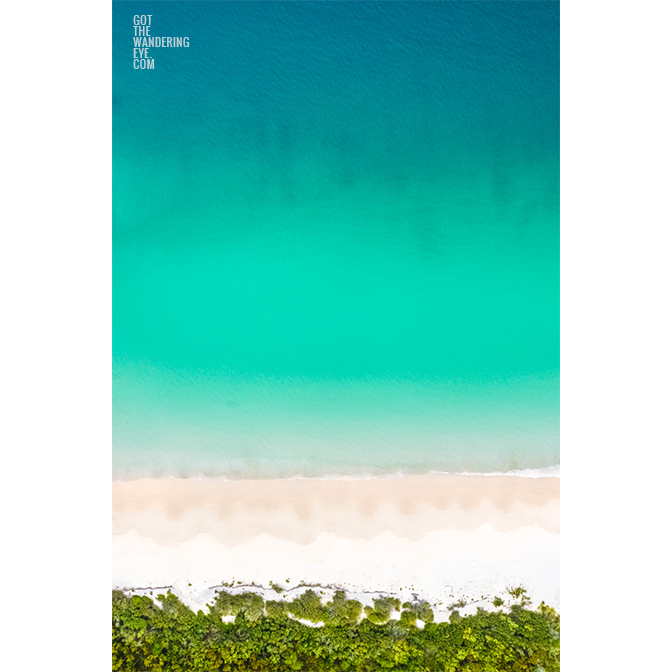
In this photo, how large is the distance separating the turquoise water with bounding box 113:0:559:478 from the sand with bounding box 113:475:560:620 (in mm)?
106

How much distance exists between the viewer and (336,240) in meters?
2.28

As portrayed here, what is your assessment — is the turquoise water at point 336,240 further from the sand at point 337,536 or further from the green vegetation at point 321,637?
the green vegetation at point 321,637

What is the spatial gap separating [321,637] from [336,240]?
172 centimetres

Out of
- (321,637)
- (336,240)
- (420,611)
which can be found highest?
(336,240)

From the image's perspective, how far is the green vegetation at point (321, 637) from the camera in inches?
87.3

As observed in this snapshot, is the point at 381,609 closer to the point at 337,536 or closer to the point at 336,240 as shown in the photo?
the point at 337,536

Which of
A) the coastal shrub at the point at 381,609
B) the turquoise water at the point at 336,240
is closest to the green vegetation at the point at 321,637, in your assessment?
the coastal shrub at the point at 381,609

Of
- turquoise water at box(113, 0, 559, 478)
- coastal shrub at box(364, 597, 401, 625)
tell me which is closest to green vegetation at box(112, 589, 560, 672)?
coastal shrub at box(364, 597, 401, 625)

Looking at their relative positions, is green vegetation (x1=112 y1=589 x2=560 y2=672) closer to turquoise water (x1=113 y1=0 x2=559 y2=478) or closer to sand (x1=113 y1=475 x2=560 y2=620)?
sand (x1=113 y1=475 x2=560 y2=620)

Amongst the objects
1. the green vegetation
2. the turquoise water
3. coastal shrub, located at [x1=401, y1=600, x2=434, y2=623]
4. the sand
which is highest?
the turquoise water

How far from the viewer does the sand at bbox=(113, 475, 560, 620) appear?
226cm
